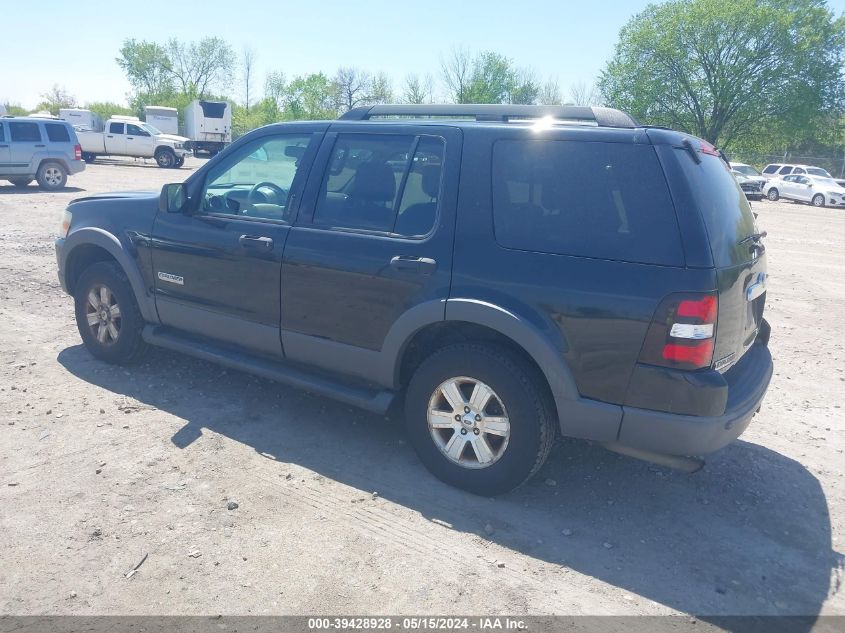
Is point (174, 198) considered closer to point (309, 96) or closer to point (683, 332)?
point (683, 332)

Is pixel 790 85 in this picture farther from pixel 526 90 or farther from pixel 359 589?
pixel 359 589

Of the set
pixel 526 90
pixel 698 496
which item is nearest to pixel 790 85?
pixel 526 90

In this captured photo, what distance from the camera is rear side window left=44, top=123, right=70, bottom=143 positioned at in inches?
700

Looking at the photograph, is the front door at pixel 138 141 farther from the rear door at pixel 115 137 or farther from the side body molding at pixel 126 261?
the side body molding at pixel 126 261

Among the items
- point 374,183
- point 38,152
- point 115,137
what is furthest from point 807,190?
point 374,183

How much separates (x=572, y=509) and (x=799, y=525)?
1197 mm

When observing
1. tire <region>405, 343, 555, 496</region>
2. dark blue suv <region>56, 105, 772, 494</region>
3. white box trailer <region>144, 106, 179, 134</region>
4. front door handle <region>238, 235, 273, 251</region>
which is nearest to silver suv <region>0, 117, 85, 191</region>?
dark blue suv <region>56, 105, 772, 494</region>

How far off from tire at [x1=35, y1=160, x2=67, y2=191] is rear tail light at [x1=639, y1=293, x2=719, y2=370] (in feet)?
62.0

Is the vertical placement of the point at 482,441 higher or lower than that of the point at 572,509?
higher

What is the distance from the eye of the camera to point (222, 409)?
4676mm

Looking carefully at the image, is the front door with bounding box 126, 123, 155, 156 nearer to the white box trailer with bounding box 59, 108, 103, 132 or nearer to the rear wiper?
the white box trailer with bounding box 59, 108, 103, 132

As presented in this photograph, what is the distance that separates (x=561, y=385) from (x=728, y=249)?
1026 mm

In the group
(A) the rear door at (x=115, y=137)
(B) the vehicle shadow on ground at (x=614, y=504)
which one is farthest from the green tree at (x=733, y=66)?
(B) the vehicle shadow on ground at (x=614, y=504)

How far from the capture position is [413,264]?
3664mm
